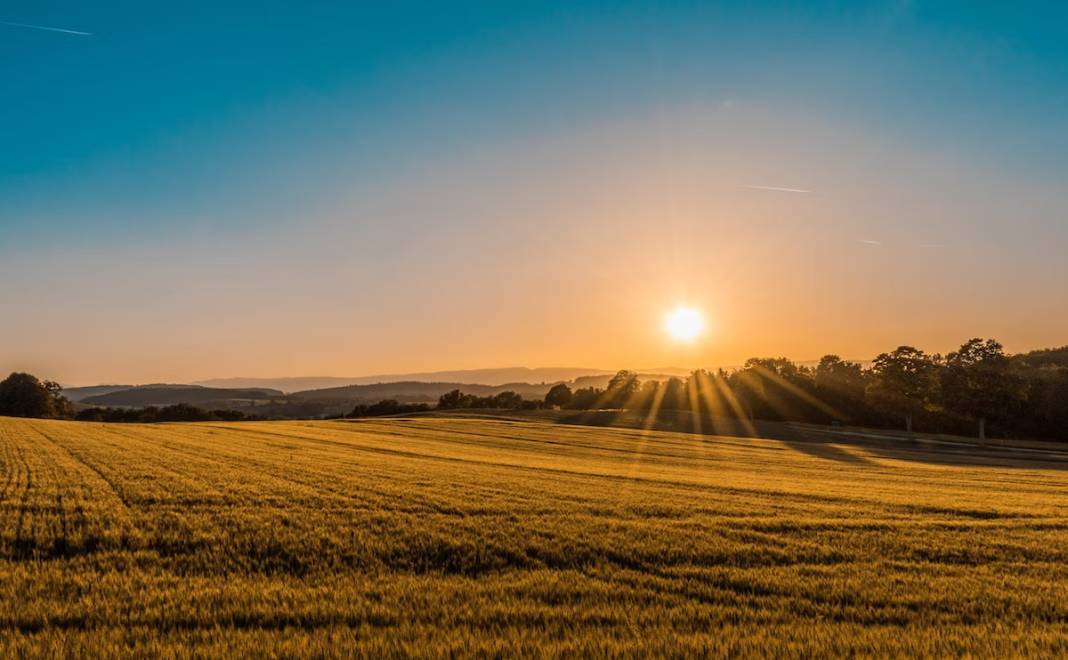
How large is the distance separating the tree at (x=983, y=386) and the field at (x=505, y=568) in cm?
5959

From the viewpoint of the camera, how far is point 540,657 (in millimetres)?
6188

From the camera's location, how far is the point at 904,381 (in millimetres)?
81000

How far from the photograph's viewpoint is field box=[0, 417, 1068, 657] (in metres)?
6.82

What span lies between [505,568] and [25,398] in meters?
134

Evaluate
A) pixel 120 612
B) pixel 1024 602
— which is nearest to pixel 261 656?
pixel 120 612

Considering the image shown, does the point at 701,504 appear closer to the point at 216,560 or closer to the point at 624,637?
the point at 624,637

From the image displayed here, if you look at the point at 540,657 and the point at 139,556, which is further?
the point at 139,556

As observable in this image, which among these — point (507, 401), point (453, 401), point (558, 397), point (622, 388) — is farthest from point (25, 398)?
point (622, 388)

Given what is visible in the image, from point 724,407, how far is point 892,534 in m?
94.7

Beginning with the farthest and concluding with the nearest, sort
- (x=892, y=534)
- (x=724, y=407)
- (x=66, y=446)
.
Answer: (x=724, y=407) → (x=66, y=446) → (x=892, y=534)

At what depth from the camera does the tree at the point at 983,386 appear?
7031cm

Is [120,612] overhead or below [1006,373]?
below

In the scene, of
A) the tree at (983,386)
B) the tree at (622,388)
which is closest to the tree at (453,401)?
the tree at (622,388)

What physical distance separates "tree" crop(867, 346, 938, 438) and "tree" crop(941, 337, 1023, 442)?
4453mm
